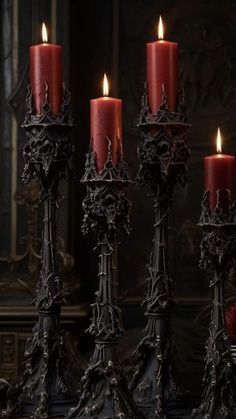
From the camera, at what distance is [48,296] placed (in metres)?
1.89

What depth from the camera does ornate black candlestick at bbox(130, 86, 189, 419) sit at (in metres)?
1.79

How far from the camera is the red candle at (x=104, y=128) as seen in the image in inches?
67.6

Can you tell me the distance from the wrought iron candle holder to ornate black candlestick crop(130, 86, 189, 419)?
0.45ft

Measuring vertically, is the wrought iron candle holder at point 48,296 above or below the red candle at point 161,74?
below

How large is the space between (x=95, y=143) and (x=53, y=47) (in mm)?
227

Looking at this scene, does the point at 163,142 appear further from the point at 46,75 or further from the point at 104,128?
the point at 46,75

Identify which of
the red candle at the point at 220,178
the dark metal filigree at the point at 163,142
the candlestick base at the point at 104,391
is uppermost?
the dark metal filigree at the point at 163,142

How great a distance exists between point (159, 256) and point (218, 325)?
0.18 meters

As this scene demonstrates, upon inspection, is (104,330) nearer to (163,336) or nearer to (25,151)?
(163,336)

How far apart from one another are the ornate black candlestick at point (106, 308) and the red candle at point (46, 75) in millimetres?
174

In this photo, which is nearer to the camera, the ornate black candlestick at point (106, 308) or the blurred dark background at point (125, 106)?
the ornate black candlestick at point (106, 308)

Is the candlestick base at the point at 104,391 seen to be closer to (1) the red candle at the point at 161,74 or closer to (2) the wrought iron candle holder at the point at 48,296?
(2) the wrought iron candle holder at the point at 48,296

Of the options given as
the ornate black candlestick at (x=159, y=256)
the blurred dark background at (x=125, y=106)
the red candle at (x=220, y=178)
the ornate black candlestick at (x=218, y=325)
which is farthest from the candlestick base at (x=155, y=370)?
the blurred dark background at (x=125, y=106)

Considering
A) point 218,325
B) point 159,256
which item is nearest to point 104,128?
point 159,256
